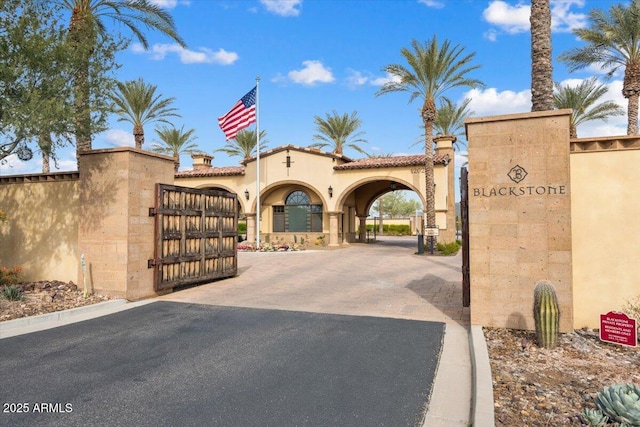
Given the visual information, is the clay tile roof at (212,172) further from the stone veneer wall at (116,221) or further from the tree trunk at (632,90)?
the tree trunk at (632,90)

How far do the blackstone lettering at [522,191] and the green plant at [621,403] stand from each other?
330 centimetres

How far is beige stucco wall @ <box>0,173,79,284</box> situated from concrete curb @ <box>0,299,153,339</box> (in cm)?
180

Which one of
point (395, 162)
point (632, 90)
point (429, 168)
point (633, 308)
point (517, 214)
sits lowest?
point (633, 308)

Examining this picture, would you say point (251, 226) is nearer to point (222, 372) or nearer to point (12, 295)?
point (12, 295)

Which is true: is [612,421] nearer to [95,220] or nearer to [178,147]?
[95,220]

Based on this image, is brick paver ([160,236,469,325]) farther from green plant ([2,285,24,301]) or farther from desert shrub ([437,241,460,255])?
desert shrub ([437,241,460,255])

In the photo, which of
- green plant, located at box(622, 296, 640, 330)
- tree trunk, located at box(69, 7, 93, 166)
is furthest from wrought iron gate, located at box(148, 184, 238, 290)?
green plant, located at box(622, 296, 640, 330)

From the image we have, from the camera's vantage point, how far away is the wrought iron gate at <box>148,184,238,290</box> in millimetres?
8984

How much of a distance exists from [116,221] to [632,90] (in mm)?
24165

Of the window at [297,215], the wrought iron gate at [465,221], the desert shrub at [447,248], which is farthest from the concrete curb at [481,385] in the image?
the window at [297,215]

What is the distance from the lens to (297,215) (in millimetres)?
27219

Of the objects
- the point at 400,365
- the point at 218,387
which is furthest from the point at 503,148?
the point at 218,387

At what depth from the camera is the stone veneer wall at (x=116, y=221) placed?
823cm

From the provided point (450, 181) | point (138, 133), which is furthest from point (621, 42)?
point (138, 133)
